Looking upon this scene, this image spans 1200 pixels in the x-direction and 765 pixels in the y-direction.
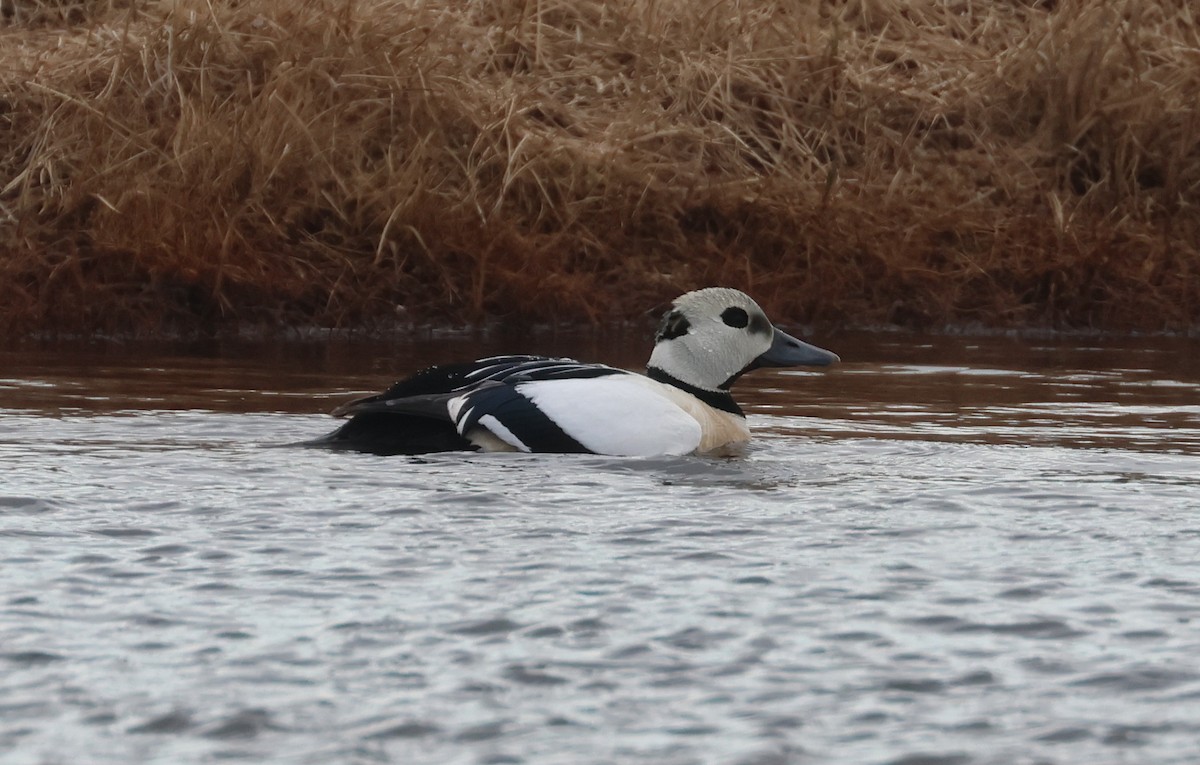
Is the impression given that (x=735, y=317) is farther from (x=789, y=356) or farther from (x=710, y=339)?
(x=789, y=356)

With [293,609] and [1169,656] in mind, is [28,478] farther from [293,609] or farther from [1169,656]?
[1169,656]

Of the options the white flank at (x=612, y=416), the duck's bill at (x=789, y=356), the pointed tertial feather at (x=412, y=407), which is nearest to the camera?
the pointed tertial feather at (x=412, y=407)

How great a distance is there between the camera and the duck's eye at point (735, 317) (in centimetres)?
716

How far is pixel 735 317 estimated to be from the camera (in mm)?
7164

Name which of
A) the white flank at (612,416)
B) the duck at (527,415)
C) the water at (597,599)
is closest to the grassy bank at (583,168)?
the water at (597,599)

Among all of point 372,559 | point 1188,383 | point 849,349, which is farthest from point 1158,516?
point 849,349

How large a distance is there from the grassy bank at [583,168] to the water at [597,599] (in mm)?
4095

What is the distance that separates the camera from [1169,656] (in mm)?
3793

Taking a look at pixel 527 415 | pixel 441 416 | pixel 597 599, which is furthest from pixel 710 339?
pixel 597 599

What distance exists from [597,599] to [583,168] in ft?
26.8

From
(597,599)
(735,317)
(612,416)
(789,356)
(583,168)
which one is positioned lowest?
(597,599)

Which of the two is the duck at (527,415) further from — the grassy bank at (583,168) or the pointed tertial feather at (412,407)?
the grassy bank at (583,168)

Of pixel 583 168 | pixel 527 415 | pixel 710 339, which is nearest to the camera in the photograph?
pixel 527 415

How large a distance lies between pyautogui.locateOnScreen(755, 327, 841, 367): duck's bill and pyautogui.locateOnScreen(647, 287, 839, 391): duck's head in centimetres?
5
